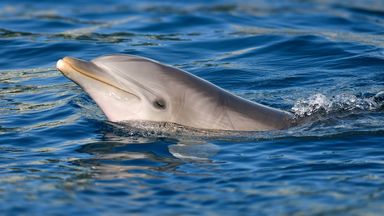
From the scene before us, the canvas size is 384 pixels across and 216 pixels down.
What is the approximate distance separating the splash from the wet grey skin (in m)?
0.79

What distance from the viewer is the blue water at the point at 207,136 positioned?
7.25 meters

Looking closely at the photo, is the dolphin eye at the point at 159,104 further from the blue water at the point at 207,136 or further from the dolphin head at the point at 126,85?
the blue water at the point at 207,136

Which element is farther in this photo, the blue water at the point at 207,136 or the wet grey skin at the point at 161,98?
the wet grey skin at the point at 161,98

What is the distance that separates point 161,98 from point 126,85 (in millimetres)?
417

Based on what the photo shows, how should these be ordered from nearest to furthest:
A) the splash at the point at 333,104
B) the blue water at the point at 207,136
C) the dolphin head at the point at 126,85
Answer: the blue water at the point at 207,136, the dolphin head at the point at 126,85, the splash at the point at 333,104

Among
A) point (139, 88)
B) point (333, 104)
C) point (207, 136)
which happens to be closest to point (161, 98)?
point (139, 88)

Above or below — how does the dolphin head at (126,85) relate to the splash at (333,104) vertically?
above

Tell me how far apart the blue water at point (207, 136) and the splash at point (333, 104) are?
25 mm

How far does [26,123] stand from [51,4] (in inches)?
401

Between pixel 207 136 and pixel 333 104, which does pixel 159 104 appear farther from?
pixel 333 104

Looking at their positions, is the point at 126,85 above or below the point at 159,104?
above

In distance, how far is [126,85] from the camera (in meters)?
9.15

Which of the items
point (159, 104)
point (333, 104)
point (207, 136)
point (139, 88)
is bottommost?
point (207, 136)

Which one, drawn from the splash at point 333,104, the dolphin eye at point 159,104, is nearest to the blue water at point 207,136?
the splash at point 333,104
